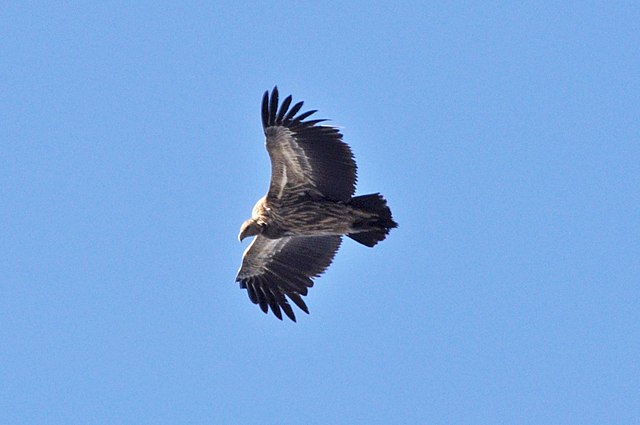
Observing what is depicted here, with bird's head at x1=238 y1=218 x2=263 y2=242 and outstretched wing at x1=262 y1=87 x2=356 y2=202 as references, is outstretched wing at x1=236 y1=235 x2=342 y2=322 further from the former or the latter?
outstretched wing at x1=262 y1=87 x2=356 y2=202

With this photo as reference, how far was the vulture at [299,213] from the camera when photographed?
2070cm

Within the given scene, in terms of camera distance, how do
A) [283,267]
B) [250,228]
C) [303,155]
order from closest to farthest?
[303,155], [250,228], [283,267]

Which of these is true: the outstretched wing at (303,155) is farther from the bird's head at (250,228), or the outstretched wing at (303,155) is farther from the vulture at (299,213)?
the bird's head at (250,228)

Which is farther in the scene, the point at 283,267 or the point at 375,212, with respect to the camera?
the point at 283,267

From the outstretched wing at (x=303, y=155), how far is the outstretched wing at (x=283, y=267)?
4.90 feet

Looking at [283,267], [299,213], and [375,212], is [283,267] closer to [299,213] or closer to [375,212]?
[299,213]

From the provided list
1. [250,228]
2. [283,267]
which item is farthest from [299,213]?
[283,267]

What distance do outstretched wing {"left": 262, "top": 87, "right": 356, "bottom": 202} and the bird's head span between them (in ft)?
2.04

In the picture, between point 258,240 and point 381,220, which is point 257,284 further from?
point 381,220

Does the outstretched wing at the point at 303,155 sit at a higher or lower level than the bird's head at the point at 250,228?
higher

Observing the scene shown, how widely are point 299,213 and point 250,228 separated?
36.6 inches

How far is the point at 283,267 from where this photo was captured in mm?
22812

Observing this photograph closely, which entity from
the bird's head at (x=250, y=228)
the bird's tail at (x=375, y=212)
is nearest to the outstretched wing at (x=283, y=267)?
the bird's head at (x=250, y=228)

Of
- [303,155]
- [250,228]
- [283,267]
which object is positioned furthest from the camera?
[283,267]
